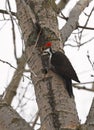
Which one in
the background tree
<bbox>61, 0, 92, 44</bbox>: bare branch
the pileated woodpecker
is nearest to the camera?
the background tree

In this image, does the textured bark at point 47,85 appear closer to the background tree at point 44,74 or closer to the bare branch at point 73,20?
the background tree at point 44,74

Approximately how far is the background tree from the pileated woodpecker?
0.05 meters

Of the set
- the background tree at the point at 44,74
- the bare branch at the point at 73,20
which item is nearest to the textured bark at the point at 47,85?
the background tree at the point at 44,74

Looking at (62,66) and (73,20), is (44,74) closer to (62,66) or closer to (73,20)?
(62,66)

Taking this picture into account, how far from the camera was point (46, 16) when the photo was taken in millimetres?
2406

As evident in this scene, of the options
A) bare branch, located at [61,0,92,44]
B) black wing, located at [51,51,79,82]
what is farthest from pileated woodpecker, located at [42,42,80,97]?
bare branch, located at [61,0,92,44]

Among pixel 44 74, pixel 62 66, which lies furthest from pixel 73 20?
pixel 44 74

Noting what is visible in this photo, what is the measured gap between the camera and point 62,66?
2.49 meters

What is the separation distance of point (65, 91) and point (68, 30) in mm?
619

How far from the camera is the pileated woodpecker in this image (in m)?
2.33

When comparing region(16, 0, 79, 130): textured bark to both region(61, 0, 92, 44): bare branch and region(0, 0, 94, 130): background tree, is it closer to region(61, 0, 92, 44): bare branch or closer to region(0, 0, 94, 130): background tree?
region(0, 0, 94, 130): background tree

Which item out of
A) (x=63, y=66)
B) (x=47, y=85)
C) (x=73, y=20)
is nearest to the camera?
(x=47, y=85)

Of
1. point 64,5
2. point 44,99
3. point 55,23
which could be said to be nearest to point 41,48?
point 55,23

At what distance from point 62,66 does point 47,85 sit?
0.42 m
